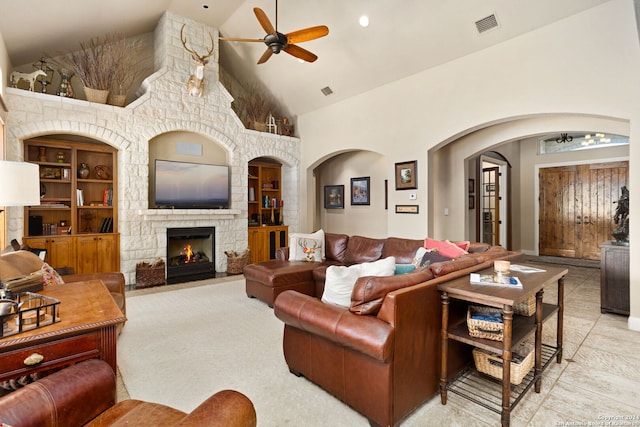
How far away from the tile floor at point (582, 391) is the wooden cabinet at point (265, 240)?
469 centimetres

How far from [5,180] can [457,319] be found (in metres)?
3.21

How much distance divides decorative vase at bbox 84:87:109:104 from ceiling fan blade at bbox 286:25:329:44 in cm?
324

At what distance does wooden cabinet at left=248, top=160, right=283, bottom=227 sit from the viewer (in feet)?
24.0

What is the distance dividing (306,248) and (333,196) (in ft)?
12.7

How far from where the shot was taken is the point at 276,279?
3980 millimetres

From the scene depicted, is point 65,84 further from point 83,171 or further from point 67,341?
point 67,341

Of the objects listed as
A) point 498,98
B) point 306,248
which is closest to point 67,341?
point 306,248

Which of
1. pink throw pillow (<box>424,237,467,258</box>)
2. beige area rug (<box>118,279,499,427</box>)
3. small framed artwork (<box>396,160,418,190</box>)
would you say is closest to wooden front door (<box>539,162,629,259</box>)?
small framed artwork (<box>396,160,418,190</box>)

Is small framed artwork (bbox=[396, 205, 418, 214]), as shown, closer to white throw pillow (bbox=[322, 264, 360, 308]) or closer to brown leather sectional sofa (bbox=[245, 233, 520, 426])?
brown leather sectional sofa (bbox=[245, 233, 520, 426])

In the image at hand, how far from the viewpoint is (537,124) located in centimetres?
501

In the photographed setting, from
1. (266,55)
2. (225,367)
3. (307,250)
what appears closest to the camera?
(225,367)

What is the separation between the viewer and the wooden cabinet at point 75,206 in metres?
4.90

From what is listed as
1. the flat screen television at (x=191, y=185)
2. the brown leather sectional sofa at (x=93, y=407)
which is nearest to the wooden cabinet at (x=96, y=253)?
the flat screen television at (x=191, y=185)

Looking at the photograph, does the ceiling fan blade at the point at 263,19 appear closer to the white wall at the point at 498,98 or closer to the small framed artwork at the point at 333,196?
the white wall at the point at 498,98
